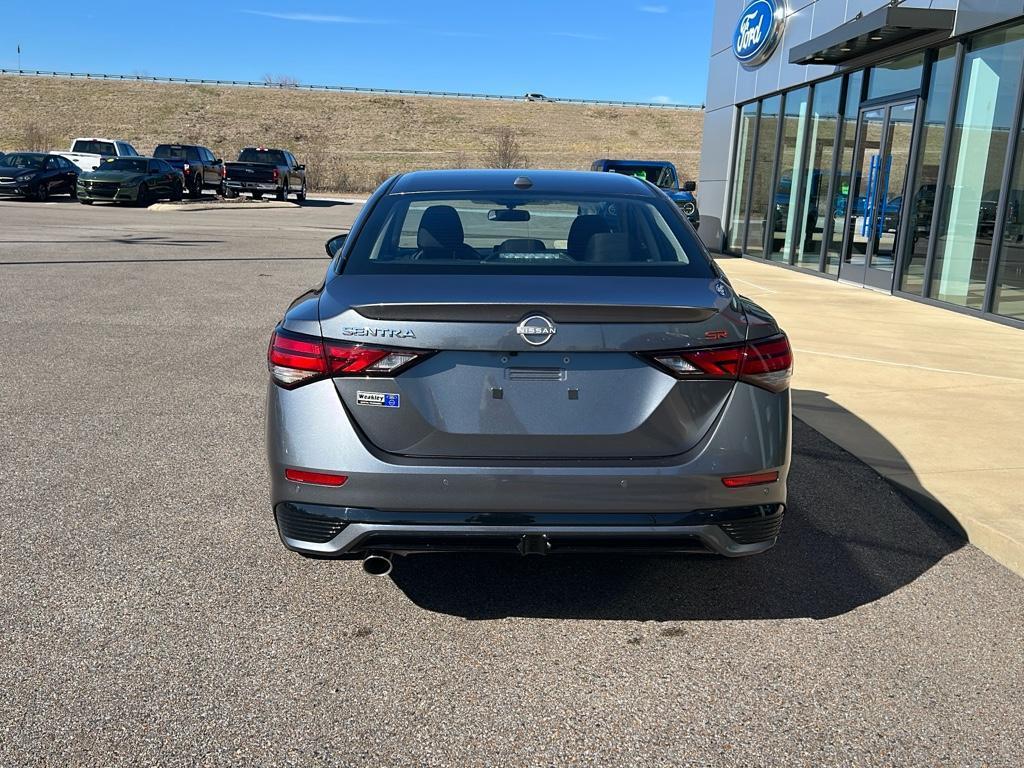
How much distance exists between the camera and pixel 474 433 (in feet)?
9.95

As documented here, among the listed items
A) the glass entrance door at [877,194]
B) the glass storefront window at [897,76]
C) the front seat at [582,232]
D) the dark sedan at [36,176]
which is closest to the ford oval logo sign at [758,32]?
the glass storefront window at [897,76]

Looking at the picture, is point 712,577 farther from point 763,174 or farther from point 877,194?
point 763,174

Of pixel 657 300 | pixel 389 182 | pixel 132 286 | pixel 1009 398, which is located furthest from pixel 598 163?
pixel 657 300

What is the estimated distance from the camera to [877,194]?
46.5 feet

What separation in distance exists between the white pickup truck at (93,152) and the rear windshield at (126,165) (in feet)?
11.8

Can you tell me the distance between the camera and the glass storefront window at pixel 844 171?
1519cm

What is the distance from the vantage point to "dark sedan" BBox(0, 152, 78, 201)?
31.2 meters

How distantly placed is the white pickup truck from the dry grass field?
3151cm

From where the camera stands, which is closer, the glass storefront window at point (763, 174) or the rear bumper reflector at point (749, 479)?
the rear bumper reflector at point (749, 479)

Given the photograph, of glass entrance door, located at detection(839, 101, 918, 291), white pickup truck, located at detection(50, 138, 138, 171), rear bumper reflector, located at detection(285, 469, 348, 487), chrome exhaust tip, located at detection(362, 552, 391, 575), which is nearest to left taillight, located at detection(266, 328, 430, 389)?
rear bumper reflector, located at detection(285, 469, 348, 487)

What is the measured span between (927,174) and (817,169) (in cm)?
398

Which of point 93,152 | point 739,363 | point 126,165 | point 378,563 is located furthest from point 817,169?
point 93,152

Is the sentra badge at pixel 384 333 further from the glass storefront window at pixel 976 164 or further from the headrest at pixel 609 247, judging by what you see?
the glass storefront window at pixel 976 164

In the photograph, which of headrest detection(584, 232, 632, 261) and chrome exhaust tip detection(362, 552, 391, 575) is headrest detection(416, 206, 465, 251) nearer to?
headrest detection(584, 232, 632, 261)
